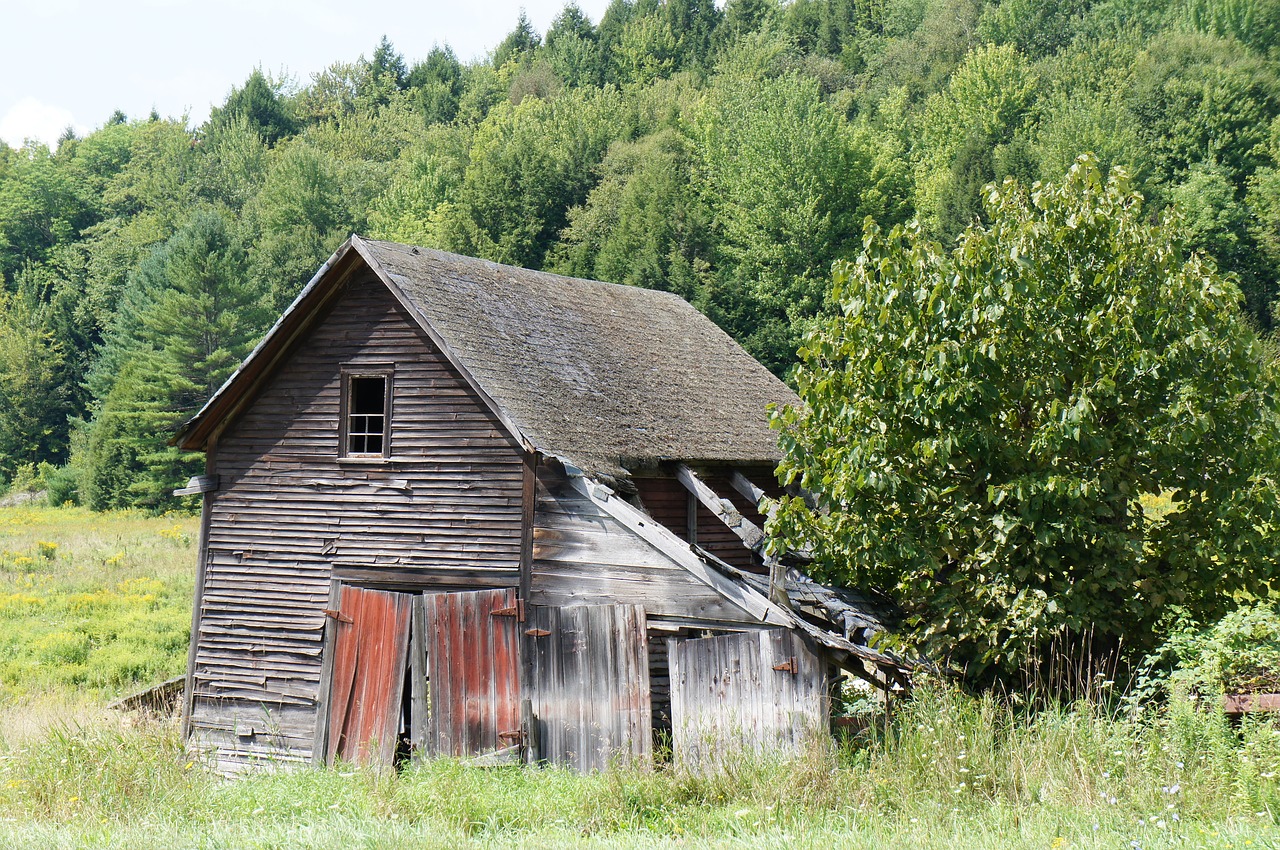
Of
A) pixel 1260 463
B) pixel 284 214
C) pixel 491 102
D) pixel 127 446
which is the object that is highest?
pixel 491 102

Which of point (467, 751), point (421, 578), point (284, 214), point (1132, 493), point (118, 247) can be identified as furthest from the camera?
point (118, 247)

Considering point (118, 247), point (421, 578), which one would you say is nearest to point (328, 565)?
point (421, 578)

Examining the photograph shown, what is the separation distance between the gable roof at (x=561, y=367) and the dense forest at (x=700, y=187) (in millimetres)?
11197

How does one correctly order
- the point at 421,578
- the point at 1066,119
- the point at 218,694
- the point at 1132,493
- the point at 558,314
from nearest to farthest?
the point at 1132,493, the point at 421,578, the point at 218,694, the point at 558,314, the point at 1066,119

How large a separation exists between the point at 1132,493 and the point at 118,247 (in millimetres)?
75328

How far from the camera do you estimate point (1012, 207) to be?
1133cm

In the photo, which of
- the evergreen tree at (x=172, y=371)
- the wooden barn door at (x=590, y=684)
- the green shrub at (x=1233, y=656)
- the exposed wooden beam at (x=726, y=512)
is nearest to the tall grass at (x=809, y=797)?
the green shrub at (x=1233, y=656)

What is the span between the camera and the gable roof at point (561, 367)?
13.5m

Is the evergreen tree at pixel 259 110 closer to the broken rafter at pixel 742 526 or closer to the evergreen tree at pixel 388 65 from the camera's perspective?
the evergreen tree at pixel 388 65

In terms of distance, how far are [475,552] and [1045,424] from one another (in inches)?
254

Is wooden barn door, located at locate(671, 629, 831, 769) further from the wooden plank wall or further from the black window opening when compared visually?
the black window opening

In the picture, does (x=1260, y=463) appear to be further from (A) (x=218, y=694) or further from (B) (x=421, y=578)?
(A) (x=218, y=694)

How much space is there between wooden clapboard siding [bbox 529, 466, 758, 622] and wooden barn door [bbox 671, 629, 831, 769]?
46cm

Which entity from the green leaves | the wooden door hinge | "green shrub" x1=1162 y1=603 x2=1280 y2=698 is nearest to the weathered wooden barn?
the wooden door hinge
